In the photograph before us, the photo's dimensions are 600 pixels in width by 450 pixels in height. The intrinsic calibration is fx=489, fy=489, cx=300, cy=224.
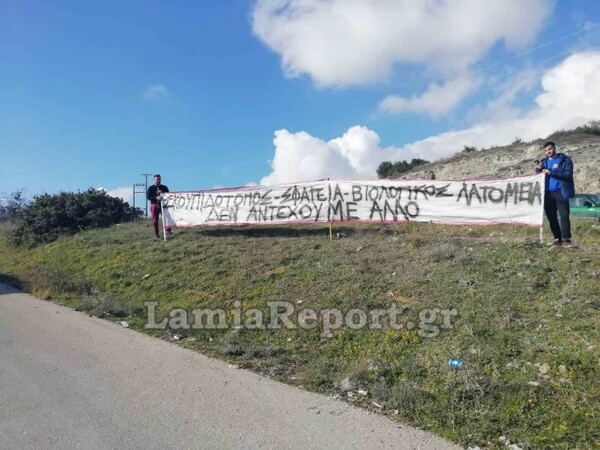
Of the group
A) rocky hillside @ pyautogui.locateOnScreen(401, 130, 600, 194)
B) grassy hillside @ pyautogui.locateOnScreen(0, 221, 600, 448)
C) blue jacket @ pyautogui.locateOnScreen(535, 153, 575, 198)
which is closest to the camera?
grassy hillside @ pyautogui.locateOnScreen(0, 221, 600, 448)

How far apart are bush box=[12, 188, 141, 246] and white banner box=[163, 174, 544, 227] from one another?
7755 mm

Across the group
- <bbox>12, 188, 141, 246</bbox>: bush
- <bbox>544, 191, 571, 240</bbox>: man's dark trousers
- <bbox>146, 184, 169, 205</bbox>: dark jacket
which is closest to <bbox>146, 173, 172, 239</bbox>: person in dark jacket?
<bbox>146, 184, 169, 205</bbox>: dark jacket

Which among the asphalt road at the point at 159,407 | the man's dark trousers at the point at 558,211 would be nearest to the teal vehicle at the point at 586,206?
the man's dark trousers at the point at 558,211

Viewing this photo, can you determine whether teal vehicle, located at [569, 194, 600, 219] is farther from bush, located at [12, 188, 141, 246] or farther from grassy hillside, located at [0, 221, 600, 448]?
bush, located at [12, 188, 141, 246]

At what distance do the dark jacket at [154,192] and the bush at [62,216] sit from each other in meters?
7.12

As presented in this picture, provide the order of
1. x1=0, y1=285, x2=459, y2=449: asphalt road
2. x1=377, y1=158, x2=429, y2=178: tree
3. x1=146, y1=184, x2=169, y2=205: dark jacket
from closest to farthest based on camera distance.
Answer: x1=0, y1=285, x2=459, y2=449: asphalt road < x1=146, y1=184, x2=169, y2=205: dark jacket < x1=377, y1=158, x2=429, y2=178: tree

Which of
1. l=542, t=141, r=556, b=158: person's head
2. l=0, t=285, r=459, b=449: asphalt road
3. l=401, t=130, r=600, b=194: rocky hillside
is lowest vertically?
l=0, t=285, r=459, b=449: asphalt road

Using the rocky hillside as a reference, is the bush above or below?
below

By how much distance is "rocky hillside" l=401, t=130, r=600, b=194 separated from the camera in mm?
21484

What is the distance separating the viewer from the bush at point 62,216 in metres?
18.9

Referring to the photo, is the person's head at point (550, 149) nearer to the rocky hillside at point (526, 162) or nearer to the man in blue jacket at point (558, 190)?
the man in blue jacket at point (558, 190)

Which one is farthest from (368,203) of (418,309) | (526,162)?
(526,162)

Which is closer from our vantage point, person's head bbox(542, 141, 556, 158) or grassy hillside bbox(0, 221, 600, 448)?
grassy hillside bbox(0, 221, 600, 448)

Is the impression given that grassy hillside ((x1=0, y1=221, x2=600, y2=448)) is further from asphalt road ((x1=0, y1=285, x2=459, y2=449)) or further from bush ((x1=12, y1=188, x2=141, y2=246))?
bush ((x1=12, y1=188, x2=141, y2=246))
